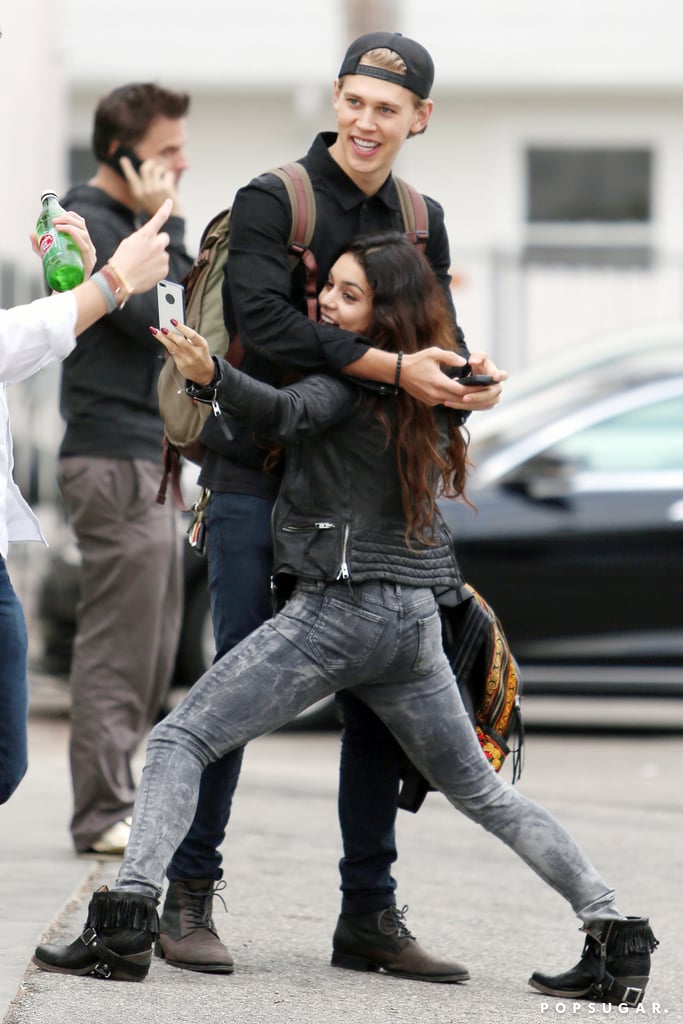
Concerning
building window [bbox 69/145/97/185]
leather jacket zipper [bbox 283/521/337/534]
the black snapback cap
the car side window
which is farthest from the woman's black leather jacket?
building window [bbox 69/145/97/185]

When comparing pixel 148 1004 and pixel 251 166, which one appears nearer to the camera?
pixel 148 1004

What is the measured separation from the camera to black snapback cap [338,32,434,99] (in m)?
4.25

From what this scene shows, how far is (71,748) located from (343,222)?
203 centimetres

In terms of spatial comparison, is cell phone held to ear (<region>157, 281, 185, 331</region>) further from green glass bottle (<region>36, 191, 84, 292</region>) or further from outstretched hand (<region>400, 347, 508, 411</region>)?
outstretched hand (<region>400, 347, 508, 411</region>)

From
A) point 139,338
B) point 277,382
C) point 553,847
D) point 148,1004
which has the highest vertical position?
point 139,338

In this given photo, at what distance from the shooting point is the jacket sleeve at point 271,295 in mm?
4090

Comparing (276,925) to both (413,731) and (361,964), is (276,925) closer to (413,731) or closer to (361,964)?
(361,964)

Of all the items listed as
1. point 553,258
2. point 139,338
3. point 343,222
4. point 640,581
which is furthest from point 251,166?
point 343,222

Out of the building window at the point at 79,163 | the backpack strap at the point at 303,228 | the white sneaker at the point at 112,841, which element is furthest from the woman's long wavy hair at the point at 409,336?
the building window at the point at 79,163

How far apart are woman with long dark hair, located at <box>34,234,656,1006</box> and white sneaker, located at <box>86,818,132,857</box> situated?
4.67ft

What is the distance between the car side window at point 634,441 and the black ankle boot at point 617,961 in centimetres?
495

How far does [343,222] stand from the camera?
430cm

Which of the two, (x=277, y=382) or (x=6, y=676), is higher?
(x=277, y=382)

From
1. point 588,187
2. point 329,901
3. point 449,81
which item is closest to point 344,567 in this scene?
point 329,901
